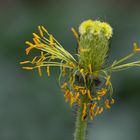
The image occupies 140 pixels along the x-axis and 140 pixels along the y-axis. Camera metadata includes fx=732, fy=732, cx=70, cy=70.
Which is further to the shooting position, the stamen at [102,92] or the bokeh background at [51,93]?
the bokeh background at [51,93]

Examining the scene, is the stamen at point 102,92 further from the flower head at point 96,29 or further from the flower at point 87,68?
the flower head at point 96,29

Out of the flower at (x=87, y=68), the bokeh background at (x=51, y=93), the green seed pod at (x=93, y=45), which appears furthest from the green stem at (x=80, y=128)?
the bokeh background at (x=51, y=93)

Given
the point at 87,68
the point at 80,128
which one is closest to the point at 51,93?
the point at 87,68

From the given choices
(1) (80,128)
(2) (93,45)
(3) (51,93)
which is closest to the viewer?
(1) (80,128)

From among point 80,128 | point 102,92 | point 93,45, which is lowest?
point 80,128

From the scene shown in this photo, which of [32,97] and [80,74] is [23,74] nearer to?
[32,97]

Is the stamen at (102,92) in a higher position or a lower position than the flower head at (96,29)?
lower

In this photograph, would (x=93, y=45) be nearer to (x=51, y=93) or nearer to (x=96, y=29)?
(x=96, y=29)
